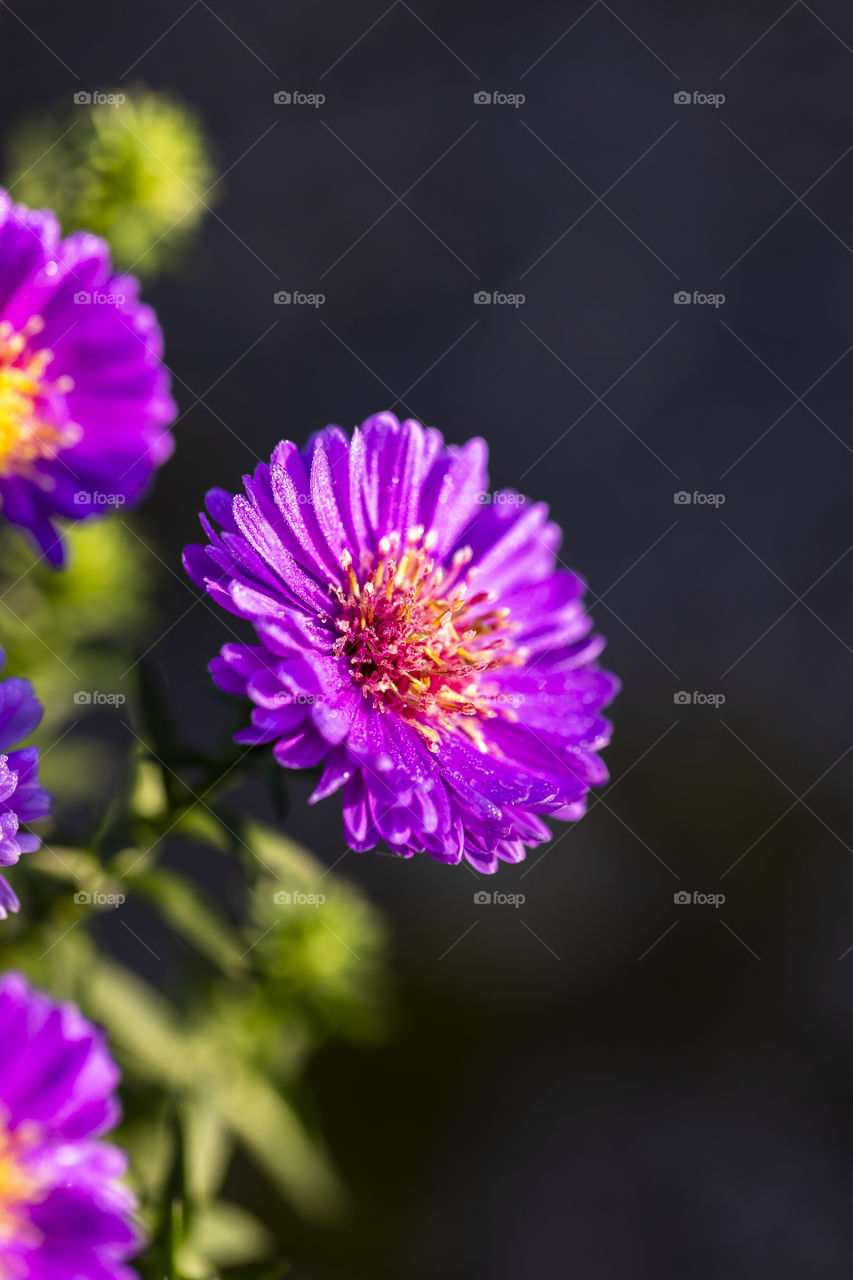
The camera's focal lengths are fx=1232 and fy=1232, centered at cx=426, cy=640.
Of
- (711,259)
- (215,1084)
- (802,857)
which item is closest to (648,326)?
(711,259)

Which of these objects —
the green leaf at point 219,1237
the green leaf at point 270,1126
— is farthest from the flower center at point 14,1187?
the green leaf at point 270,1126

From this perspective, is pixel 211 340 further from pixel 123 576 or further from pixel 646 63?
pixel 646 63

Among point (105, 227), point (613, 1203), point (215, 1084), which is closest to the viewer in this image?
point (105, 227)

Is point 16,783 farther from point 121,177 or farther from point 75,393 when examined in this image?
point 121,177

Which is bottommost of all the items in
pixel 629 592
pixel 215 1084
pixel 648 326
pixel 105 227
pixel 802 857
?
pixel 215 1084

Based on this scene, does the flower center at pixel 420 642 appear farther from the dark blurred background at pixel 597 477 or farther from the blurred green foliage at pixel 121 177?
the dark blurred background at pixel 597 477

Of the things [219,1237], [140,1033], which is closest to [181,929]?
[140,1033]
